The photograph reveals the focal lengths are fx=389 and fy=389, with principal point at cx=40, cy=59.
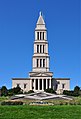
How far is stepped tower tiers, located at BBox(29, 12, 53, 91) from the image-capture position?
97250 mm

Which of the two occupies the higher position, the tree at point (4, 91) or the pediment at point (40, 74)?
the pediment at point (40, 74)

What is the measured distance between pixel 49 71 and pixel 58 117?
3175 inches

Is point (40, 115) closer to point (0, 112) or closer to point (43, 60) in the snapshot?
point (0, 112)

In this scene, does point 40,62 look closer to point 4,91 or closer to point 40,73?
point 40,73

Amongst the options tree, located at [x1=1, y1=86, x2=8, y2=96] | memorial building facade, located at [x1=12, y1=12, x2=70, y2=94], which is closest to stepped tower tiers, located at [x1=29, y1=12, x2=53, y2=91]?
memorial building facade, located at [x1=12, y1=12, x2=70, y2=94]

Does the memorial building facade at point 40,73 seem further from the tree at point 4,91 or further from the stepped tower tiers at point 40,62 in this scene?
the tree at point 4,91

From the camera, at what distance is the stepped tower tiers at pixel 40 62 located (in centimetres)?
9725

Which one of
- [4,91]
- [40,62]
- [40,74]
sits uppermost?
[40,62]

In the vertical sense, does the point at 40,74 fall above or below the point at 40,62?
below

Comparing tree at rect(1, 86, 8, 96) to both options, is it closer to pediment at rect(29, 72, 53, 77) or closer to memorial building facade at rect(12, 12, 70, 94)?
memorial building facade at rect(12, 12, 70, 94)

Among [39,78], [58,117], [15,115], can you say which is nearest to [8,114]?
[15,115]

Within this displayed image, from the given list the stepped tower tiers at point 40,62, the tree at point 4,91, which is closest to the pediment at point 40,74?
the stepped tower tiers at point 40,62

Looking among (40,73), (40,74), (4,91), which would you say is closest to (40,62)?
(40,73)

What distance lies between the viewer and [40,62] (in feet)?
332
